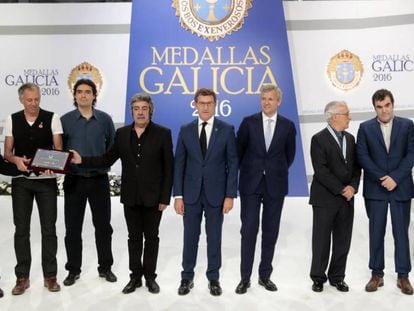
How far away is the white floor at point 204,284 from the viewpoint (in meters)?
3.75

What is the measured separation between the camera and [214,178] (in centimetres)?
385

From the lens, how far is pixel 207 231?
13.0ft

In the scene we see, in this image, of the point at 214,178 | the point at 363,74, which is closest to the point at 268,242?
the point at 214,178

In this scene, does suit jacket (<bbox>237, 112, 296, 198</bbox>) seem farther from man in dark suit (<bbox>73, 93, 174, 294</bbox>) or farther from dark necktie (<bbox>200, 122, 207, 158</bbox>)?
man in dark suit (<bbox>73, 93, 174, 294</bbox>)

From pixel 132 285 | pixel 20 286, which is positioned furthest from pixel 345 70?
pixel 20 286

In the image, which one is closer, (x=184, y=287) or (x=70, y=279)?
(x=184, y=287)

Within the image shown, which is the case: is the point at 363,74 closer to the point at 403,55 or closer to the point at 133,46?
the point at 403,55

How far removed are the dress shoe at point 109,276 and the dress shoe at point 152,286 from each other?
341 mm

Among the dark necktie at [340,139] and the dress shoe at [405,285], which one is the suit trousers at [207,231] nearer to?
the dark necktie at [340,139]

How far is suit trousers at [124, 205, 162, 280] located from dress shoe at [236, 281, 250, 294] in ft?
2.12

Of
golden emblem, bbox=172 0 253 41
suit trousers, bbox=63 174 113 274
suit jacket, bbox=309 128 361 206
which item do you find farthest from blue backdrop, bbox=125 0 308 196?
suit jacket, bbox=309 128 361 206

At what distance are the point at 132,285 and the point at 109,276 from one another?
1.06 feet

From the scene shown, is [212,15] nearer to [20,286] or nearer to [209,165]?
[209,165]

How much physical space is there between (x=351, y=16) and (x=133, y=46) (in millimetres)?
3216
